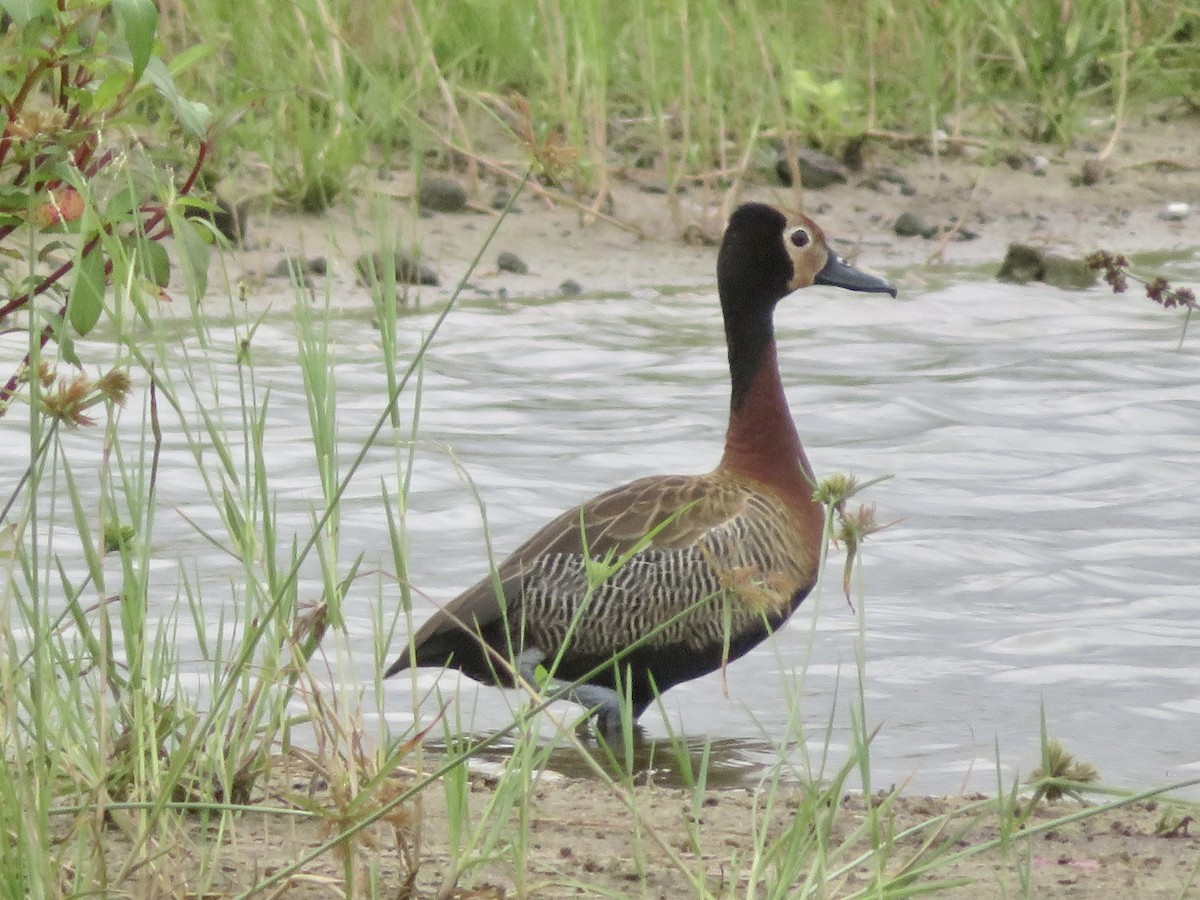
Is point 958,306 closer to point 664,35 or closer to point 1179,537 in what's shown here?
point 664,35

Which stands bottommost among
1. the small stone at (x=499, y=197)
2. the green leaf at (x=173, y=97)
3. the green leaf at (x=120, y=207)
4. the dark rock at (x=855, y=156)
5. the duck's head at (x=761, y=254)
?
the small stone at (x=499, y=197)

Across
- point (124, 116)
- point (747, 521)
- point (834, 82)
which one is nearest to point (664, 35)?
point (834, 82)

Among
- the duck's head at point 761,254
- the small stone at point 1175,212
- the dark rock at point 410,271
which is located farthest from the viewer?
the small stone at point 1175,212

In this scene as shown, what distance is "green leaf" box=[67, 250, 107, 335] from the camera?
259 centimetres

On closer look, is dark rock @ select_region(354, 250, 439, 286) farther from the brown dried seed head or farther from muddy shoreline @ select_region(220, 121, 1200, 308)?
the brown dried seed head

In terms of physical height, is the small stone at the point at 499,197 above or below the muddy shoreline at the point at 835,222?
above

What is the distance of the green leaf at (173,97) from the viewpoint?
8.31 feet

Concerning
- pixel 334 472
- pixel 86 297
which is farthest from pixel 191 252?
pixel 334 472

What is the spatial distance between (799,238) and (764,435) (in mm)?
Result: 610

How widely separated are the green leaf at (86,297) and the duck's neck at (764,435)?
8.09 ft

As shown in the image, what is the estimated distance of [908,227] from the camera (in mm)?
9648

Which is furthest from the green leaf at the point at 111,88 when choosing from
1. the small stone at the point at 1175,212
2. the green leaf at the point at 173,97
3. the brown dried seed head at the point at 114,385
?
the small stone at the point at 1175,212

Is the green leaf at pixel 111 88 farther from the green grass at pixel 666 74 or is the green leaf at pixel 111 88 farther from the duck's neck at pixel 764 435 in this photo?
the green grass at pixel 666 74

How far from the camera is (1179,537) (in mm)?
5848
